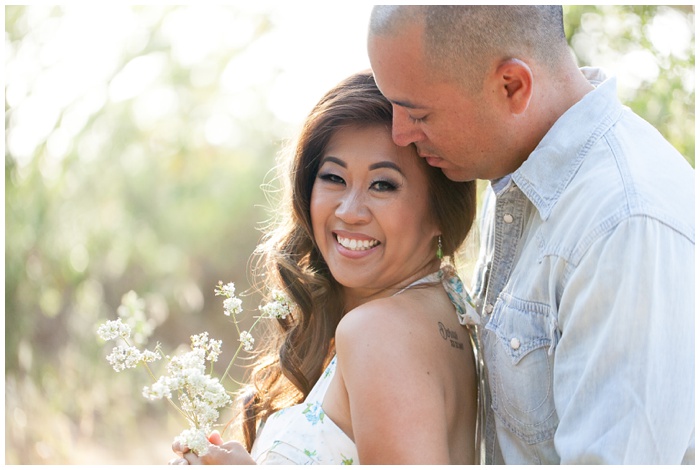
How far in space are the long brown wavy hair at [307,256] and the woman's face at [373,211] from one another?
5cm

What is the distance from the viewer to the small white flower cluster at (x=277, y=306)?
2.64m

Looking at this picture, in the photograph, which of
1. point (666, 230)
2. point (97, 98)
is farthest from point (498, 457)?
point (97, 98)

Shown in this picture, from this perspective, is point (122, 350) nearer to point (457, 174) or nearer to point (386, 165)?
point (386, 165)

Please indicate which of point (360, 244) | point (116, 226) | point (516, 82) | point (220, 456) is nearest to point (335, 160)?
point (360, 244)

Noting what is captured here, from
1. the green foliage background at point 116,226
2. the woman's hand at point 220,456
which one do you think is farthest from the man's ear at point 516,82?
the green foliage background at point 116,226

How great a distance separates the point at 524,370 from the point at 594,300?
0.37 m

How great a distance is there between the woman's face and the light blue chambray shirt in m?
0.28

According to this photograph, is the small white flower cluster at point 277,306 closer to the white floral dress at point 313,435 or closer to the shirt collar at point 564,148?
the white floral dress at point 313,435

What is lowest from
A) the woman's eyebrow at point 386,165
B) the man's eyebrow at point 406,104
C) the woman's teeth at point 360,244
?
the woman's teeth at point 360,244

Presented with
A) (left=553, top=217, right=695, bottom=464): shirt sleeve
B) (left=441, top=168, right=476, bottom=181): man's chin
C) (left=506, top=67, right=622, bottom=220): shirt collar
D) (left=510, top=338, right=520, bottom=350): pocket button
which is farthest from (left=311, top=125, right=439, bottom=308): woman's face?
(left=553, top=217, right=695, bottom=464): shirt sleeve

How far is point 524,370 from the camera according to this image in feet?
7.30

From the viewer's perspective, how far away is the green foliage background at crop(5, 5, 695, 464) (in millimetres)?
6598

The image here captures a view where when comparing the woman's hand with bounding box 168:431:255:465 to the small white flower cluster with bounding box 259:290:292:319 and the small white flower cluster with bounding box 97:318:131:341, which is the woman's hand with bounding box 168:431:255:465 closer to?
the small white flower cluster with bounding box 97:318:131:341

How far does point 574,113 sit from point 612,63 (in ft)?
8.00
